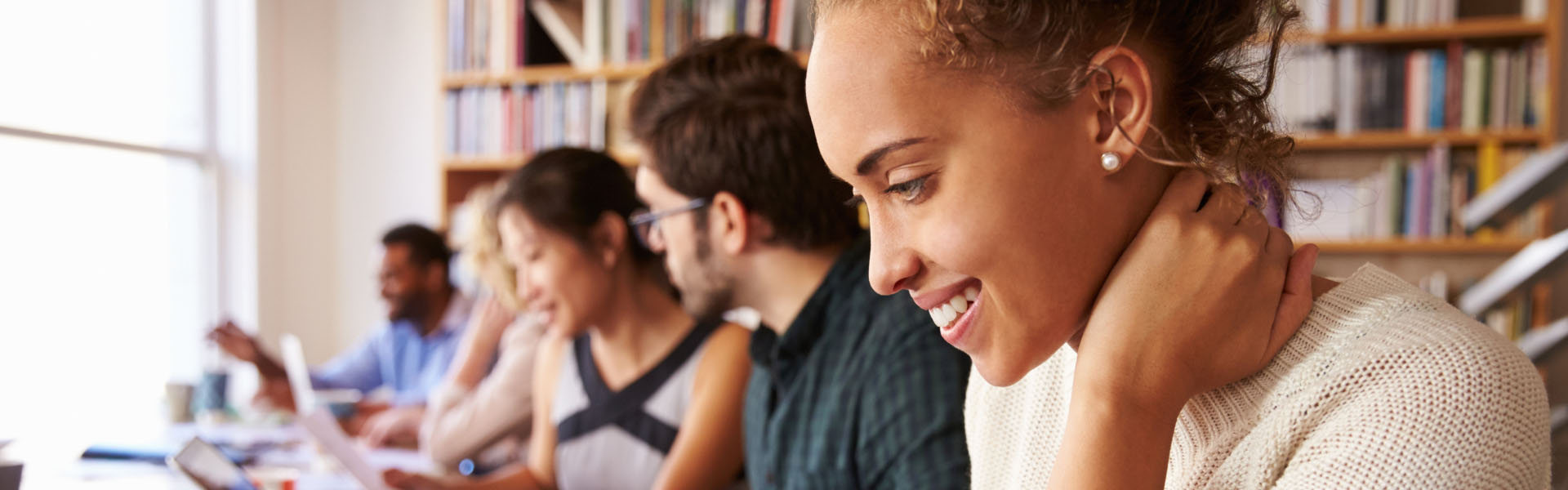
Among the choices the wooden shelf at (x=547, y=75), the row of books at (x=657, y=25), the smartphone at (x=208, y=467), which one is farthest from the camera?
the wooden shelf at (x=547, y=75)

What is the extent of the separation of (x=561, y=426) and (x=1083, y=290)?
5.08ft

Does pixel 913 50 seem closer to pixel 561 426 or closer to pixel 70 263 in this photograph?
pixel 561 426

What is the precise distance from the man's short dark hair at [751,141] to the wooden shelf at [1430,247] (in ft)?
6.22

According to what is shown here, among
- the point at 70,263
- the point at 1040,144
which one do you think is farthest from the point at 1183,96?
the point at 70,263

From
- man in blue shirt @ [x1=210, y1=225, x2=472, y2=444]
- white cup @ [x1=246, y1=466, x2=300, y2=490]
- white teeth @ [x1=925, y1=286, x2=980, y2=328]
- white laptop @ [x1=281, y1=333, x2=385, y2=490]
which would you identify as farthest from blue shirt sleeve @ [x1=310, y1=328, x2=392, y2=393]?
white teeth @ [x1=925, y1=286, x2=980, y2=328]

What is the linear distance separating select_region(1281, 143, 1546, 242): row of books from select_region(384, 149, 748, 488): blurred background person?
6.12 feet

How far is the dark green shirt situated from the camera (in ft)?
4.07

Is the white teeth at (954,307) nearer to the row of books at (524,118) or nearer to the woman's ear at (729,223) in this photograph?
the woman's ear at (729,223)

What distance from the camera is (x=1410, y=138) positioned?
9.79 feet

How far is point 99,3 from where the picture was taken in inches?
143

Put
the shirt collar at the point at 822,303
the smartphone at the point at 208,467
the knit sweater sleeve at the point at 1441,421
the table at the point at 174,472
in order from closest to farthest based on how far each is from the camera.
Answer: the knit sweater sleeve at the point at 1441,421
the shirt collar at the point at 822,303
the smartphone at the point at 208,467
the table at the point at 174,472

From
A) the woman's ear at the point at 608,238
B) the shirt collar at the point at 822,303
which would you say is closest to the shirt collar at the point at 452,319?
the woman's ear at the point at 608,238

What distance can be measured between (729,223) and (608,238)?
0.56 meters

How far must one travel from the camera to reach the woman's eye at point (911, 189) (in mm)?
698
